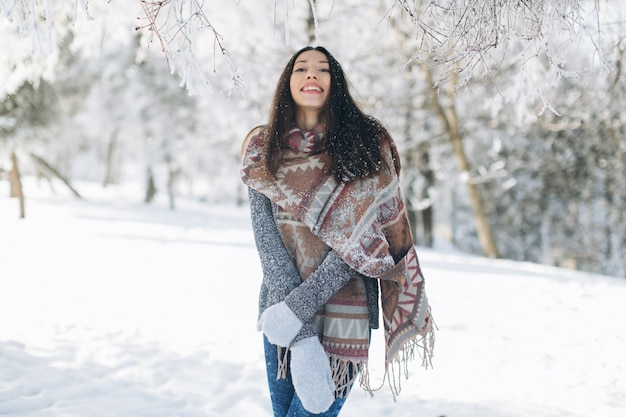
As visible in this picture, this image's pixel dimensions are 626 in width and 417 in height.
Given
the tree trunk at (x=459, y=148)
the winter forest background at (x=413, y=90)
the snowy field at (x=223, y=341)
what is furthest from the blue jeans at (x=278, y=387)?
the tree trunk at (x=459, y=148)

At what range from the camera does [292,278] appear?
1.66 meters

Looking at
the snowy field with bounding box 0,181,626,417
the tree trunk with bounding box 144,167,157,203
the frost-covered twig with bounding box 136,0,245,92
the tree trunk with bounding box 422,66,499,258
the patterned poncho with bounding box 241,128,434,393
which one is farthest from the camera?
the tree trunk with bounding box 144,167,157,203

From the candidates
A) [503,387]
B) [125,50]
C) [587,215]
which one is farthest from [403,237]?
[125,50]

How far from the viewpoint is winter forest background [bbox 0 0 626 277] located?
7.04 ft

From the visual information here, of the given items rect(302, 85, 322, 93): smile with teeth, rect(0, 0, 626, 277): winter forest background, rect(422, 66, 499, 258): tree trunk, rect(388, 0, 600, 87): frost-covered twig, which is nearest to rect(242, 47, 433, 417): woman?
rect(302, 85, 322, 93): smile with teeth

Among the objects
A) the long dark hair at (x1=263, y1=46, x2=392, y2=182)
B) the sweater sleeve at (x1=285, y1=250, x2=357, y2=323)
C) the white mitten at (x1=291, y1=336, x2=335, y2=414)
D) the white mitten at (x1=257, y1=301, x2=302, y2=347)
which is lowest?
the white mitten at (x1=291, y1=336, x2=335, y2=414)

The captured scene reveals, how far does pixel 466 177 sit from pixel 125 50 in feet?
41.0

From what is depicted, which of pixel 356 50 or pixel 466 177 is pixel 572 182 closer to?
pixel 466 177

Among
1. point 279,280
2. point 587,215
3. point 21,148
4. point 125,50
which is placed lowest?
point 587,215

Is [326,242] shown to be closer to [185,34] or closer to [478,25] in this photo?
[185,34]

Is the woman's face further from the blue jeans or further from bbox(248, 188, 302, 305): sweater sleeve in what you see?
the blue jeans

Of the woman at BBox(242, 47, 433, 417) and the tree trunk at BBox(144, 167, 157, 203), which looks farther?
the tree trunk at BBox(144, 167, 157, 203)

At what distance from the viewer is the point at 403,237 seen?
179 centimetres

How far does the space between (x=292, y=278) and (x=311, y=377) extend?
0.33 metres
